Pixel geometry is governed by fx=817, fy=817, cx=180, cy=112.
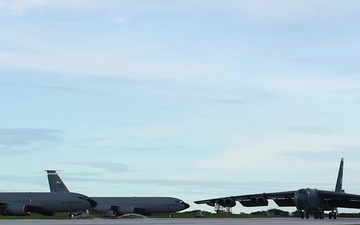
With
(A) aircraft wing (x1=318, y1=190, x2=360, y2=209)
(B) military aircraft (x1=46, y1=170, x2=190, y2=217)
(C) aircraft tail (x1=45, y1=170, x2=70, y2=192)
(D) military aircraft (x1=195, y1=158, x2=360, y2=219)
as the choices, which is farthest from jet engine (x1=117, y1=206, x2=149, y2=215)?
(A) aircraft wing (x1=318, y1=190, x2=360, y2=209)

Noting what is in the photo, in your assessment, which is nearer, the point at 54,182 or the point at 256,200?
the point at 256,200

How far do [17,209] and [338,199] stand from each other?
3189cm

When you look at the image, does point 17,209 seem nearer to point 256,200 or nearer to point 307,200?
point 256,200

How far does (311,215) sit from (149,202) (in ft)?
65.2

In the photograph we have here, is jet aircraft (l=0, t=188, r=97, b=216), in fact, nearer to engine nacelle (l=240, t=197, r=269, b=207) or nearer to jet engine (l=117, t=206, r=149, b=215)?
jet engine (l=117, t=206, r=149, b=215)

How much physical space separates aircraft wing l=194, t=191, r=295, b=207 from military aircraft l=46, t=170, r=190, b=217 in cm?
1101

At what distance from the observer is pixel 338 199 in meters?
71.2

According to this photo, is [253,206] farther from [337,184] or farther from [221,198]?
[337,184]

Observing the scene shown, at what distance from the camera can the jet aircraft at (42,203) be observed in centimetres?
8162

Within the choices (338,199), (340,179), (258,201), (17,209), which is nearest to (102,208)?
(17,209)

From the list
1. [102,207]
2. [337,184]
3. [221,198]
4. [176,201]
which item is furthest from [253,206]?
[102,207]

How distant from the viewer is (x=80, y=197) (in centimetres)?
8269

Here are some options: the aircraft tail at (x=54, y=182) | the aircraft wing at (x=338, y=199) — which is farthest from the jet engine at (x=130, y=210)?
the aircraft wing at (x=338, y=199)

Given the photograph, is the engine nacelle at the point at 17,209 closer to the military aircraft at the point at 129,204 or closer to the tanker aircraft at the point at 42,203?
the tanker aircraft at the point at 42,203
